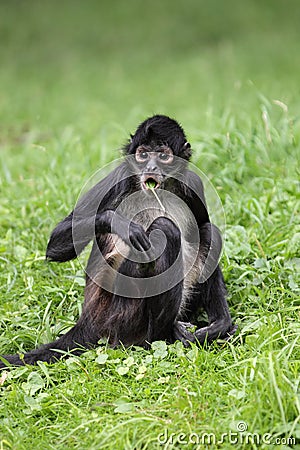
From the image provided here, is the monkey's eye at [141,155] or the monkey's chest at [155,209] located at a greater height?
the monkey's eye at [141,155]

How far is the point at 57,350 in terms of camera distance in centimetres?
351

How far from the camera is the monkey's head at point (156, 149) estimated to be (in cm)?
364

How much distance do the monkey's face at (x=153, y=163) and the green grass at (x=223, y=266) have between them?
0.85 m

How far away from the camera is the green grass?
282 centimetres

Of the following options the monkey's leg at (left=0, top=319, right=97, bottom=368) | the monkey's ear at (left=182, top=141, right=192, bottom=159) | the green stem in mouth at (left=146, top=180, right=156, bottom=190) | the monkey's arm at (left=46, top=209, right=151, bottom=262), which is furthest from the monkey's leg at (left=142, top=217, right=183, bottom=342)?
the monkey's ear at (left=182, top=141, right=192, bottom=159)

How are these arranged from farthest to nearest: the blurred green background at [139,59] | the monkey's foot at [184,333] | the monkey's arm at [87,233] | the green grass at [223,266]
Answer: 1. the blurred green background at [139,59]
2. the monkey's foot at [184,333]
3. the monkey's arm at [87,233]
4. the green grass at [223,266]

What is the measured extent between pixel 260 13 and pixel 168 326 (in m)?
13.6

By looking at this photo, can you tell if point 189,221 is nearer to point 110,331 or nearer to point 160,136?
point 160,136

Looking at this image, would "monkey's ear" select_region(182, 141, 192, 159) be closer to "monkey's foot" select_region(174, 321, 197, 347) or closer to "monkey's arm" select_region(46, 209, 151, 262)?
"monkey's arm" select_region(46, 209, 151, 262)

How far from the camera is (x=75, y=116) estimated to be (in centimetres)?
970

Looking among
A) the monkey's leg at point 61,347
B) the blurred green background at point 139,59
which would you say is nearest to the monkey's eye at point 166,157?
the monkey's leg at point 61,347

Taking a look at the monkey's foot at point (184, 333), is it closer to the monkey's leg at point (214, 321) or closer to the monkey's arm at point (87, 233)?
the monkey's leg at point (214, 321)

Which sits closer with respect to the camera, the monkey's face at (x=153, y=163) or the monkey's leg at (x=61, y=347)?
the monkey's leg at (x=61, y=347)

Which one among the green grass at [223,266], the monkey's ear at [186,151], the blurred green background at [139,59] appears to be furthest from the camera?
the blurred green background at [139,59]
